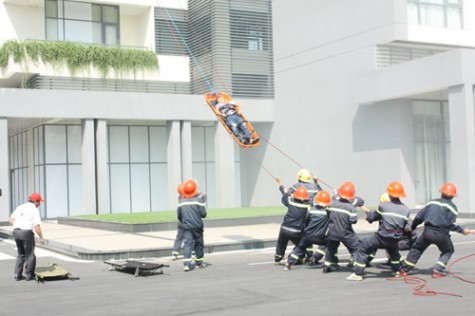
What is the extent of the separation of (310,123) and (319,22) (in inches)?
197

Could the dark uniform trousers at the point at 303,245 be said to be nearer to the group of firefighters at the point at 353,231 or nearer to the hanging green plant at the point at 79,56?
the group of firefighters at the point at 353,231

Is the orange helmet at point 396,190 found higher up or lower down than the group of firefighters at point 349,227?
higher up

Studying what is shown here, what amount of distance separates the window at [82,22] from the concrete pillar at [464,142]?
18861 mm

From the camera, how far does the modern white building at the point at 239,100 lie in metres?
28.3

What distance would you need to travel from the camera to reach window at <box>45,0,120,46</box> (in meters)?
34.8

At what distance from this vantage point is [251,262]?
14344mm

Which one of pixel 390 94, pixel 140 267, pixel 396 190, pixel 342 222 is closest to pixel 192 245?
pixel 140 267

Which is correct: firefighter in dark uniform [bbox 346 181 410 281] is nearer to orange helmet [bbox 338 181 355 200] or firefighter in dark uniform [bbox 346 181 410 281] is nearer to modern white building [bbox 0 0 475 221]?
orange helmet [bbox 338 181 355 200]

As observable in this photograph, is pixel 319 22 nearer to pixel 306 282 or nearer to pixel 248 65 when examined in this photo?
pixel 248 65

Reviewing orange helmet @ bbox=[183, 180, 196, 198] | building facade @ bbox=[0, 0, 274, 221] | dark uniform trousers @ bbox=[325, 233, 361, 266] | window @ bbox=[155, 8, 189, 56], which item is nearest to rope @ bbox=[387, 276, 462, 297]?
dark uniform trousers @ bbox=[325, 233, 361, 266]

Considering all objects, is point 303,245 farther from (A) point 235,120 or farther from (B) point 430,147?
(B) point 430,147

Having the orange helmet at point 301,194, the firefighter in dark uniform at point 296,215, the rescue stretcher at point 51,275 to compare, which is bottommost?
the rescue stretcher at point 51,275

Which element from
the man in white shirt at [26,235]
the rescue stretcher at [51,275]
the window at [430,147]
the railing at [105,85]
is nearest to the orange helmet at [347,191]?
the rescue stretcher at [51,275]

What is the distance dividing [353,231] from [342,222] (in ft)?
0.95
